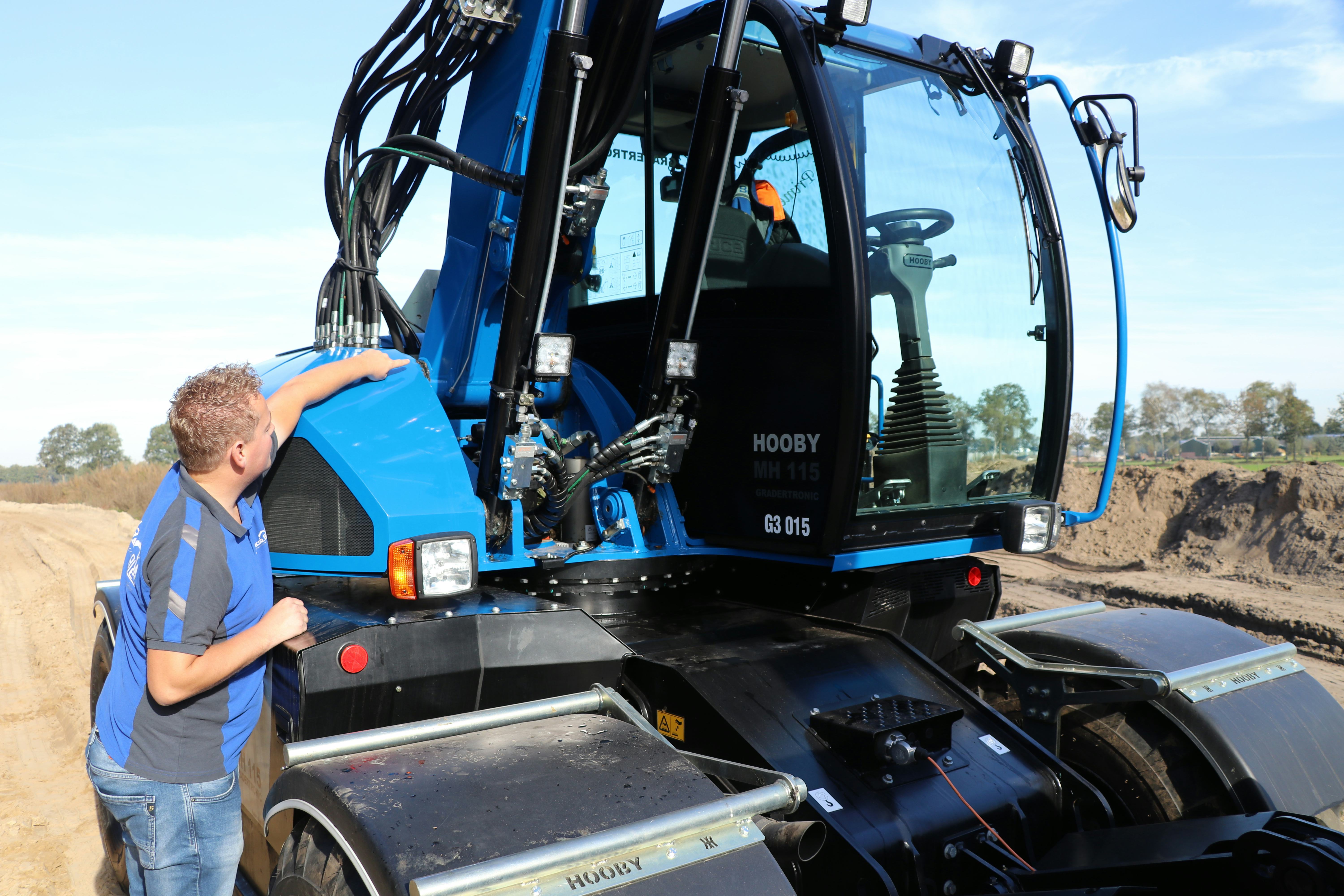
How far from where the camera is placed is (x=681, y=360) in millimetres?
3250

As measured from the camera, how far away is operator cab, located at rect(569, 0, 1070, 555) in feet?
9.94

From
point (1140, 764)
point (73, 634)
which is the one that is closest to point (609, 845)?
point (1140, 764)

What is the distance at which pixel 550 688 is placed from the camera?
8.68 feet

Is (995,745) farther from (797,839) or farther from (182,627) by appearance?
(182,627)

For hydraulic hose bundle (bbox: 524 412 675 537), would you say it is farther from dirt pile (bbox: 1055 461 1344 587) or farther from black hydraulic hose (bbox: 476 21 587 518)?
dirt pile (bbox: 1055 461 1344 587)

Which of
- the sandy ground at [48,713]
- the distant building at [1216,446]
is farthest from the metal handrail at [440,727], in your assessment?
the distant building at [1216,446]

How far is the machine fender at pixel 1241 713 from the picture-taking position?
9.00 feet

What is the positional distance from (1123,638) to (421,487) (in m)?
2.33

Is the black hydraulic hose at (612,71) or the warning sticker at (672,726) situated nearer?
the warning sticker at (672,726)

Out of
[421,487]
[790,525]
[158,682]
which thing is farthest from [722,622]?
[158,682]

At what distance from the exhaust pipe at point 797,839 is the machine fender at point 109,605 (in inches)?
106

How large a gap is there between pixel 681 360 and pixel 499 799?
1730 millimetres

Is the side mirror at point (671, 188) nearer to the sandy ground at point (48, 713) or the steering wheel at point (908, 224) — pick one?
the steering wheel at point (908, 224)

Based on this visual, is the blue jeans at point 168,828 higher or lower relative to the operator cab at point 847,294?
lower
